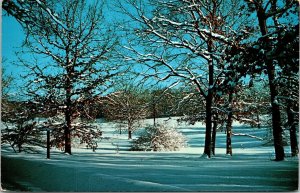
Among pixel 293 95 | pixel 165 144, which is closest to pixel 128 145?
pixel 165 144

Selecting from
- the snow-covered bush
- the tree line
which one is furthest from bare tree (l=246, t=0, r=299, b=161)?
the snow-covered bush

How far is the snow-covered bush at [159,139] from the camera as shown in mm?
16625

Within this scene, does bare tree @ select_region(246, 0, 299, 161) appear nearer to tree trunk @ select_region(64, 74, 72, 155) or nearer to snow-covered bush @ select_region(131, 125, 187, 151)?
tree trunk @ select_region(64, 74, 72, 155)

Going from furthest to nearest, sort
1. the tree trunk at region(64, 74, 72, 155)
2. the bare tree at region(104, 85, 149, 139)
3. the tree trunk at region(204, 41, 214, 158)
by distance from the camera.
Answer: the tree trunk at region(204, 41, 214, 158)
the bare tree at region(104, 85, 149, 139)
the tree trunk at region(64, 74, 72, 155)

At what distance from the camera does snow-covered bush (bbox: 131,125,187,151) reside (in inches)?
655

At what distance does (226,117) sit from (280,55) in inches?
328

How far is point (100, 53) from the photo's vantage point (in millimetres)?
8500

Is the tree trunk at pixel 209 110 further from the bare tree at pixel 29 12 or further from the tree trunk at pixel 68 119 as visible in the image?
the bare tree at pixel 29 12

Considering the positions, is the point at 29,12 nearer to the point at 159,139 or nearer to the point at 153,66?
the point at 153,66

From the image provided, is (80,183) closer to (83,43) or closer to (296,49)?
(296,49)

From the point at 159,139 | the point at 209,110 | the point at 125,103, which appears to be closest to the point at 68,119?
the point at 125,103

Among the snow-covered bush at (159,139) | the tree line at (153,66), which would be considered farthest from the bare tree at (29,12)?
the snow-covered bush at (159,139)

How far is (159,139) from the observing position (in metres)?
16.9

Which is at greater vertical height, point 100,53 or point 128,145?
point 100,53
